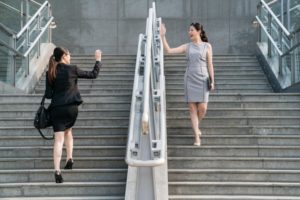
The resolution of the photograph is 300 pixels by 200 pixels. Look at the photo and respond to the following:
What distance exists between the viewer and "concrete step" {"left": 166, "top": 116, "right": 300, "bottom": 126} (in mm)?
7488

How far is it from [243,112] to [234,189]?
2103 mm

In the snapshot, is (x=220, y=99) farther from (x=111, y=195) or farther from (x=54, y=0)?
(x=54, y=0)

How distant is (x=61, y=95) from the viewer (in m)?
5.97

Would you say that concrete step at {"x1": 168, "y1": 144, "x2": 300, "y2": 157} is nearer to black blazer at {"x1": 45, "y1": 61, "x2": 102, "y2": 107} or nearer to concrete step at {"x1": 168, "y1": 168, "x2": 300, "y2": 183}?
concrete step at {"x1": 168, "y1": 168, "x2": 300, "y2": 183}

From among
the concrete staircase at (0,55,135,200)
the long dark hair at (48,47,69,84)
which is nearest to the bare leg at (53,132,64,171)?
the concrete staircase at (0,55,135,200)

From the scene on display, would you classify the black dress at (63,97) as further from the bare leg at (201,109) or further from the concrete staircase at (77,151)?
the bare leg at (201,109)

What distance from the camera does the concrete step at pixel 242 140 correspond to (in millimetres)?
6930

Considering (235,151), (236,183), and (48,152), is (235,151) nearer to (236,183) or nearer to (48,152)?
(236,183)

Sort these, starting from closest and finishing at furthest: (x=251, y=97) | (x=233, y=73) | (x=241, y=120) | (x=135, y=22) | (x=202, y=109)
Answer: (x=202, y=109) → (x=241, y=120) → (x=251, y=97) → (x=233, y=73) → (x=135, y=22)

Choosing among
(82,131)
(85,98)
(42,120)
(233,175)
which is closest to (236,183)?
(233,175)

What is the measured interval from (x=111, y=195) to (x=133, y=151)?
1140 mm

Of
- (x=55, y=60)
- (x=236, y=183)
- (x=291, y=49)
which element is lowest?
(x=236, y=183)

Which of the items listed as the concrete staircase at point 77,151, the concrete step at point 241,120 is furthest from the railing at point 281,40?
the concrete staircase at point 77,151

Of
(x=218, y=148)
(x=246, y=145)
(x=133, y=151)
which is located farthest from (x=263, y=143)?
(x=133, y=151)
